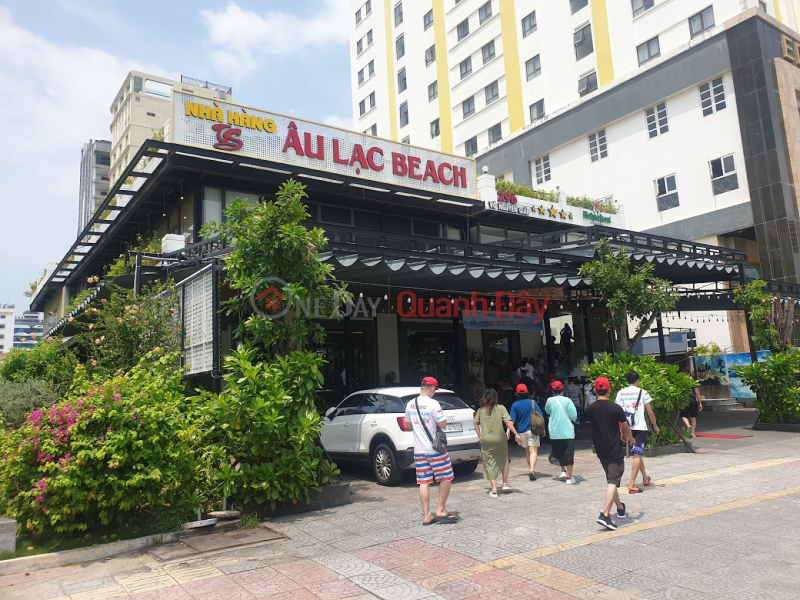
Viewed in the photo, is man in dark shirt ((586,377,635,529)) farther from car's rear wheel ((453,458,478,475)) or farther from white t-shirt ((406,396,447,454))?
car's rear wheel ((453,458,478,475))

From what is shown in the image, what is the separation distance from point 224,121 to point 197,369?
671 cm

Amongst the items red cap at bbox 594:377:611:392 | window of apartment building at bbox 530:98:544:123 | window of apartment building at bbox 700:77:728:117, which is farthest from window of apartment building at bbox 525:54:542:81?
red cap at bbox 594:377:611:392

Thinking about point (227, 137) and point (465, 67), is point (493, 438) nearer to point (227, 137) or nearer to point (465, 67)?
point (227, 137)

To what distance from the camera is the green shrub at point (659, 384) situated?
11.8m

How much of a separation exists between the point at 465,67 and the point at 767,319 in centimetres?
Result: 3219

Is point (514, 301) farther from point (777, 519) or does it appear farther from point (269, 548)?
point (269, 548)

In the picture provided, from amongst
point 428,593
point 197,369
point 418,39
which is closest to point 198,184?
point 197,369

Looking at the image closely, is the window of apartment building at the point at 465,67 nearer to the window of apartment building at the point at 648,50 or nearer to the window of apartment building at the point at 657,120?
the window of apartment building at the point at 648,50

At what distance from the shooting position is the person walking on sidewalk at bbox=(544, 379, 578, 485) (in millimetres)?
9492

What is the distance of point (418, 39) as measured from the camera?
46.3 m

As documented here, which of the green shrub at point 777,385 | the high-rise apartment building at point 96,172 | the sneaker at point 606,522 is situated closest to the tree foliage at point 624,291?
the green shrub at point 777,385

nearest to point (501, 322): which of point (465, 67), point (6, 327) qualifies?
point (465, 67)

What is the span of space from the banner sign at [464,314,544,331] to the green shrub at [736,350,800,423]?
545cm

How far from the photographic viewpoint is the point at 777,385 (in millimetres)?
14930
